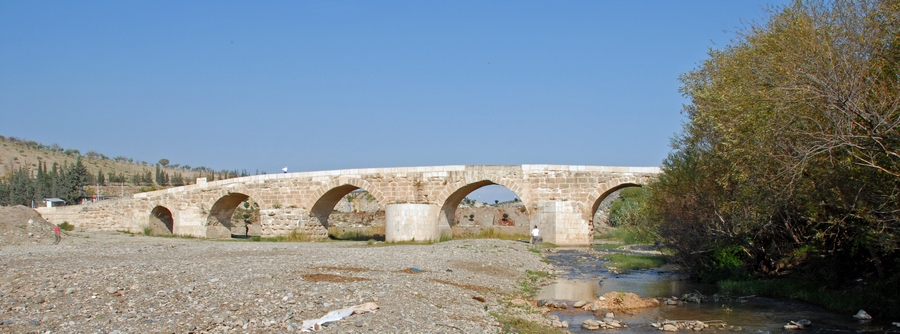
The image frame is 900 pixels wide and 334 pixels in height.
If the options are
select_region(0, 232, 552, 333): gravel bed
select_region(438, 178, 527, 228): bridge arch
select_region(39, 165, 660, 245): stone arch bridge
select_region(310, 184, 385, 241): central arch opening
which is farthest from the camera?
select_region(310, 184, 385, 241): central arch opening

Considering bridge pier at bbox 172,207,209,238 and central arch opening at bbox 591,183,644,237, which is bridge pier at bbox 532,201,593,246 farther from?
bridge pier at bbox 172,207,209,238

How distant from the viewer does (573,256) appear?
20.6 meters

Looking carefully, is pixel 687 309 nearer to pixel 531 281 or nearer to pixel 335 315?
pixel 531 281

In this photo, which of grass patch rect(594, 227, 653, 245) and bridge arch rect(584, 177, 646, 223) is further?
bridge arch rect(584, 177, 646, 223)

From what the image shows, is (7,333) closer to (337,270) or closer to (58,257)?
(337,270)

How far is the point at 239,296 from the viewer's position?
873cm

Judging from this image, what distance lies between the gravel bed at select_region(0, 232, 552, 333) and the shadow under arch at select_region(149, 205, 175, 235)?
57.3 ft

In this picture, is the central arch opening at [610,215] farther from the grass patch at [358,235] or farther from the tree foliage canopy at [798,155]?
the tree foliage canopy at [798,155]

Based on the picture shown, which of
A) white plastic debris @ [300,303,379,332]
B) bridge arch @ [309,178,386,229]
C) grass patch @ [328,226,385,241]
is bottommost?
grass patch @ [328,226,385,241]

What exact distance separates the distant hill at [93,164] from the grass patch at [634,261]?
133 feet

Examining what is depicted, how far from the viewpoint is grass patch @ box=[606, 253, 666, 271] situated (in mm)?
17594

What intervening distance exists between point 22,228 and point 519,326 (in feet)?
56.3

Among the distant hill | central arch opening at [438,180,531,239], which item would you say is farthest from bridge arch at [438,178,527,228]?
the distant hill

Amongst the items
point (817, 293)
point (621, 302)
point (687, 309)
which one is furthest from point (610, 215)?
point (621, 302)
